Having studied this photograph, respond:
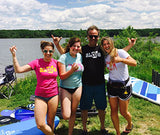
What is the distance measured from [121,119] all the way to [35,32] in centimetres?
5976

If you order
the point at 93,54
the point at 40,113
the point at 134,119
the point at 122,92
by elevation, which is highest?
the point at 93,54

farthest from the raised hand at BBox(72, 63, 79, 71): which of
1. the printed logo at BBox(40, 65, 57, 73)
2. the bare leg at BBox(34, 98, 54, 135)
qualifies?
the bare leg at BBox(34, 98, 54, 135)

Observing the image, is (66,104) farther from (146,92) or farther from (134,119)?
(146,92)

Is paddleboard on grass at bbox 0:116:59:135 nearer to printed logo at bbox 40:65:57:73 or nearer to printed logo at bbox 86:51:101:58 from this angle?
printed logo at bbox 40:65:57:73

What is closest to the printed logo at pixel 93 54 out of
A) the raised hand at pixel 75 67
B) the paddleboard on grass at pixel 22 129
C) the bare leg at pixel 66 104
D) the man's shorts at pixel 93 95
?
the raised hand at pixel 75 67

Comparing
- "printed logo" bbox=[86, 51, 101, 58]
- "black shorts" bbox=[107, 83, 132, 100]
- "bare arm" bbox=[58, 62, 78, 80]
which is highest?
"printed logo" bbox=[86, 51, 101, 58]

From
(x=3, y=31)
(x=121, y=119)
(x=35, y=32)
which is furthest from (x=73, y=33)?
(x=3, y=31)

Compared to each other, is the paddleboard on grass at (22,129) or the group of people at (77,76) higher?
the group of people at (77,76)

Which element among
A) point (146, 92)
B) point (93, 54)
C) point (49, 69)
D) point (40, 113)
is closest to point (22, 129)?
point (40, 113)

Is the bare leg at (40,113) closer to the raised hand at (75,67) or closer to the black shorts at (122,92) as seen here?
Result: the raised hand at (75,67)

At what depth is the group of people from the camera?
2934mm

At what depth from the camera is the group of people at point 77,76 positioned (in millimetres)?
2934

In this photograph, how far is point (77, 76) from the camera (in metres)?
3.15

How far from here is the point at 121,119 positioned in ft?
14.7
